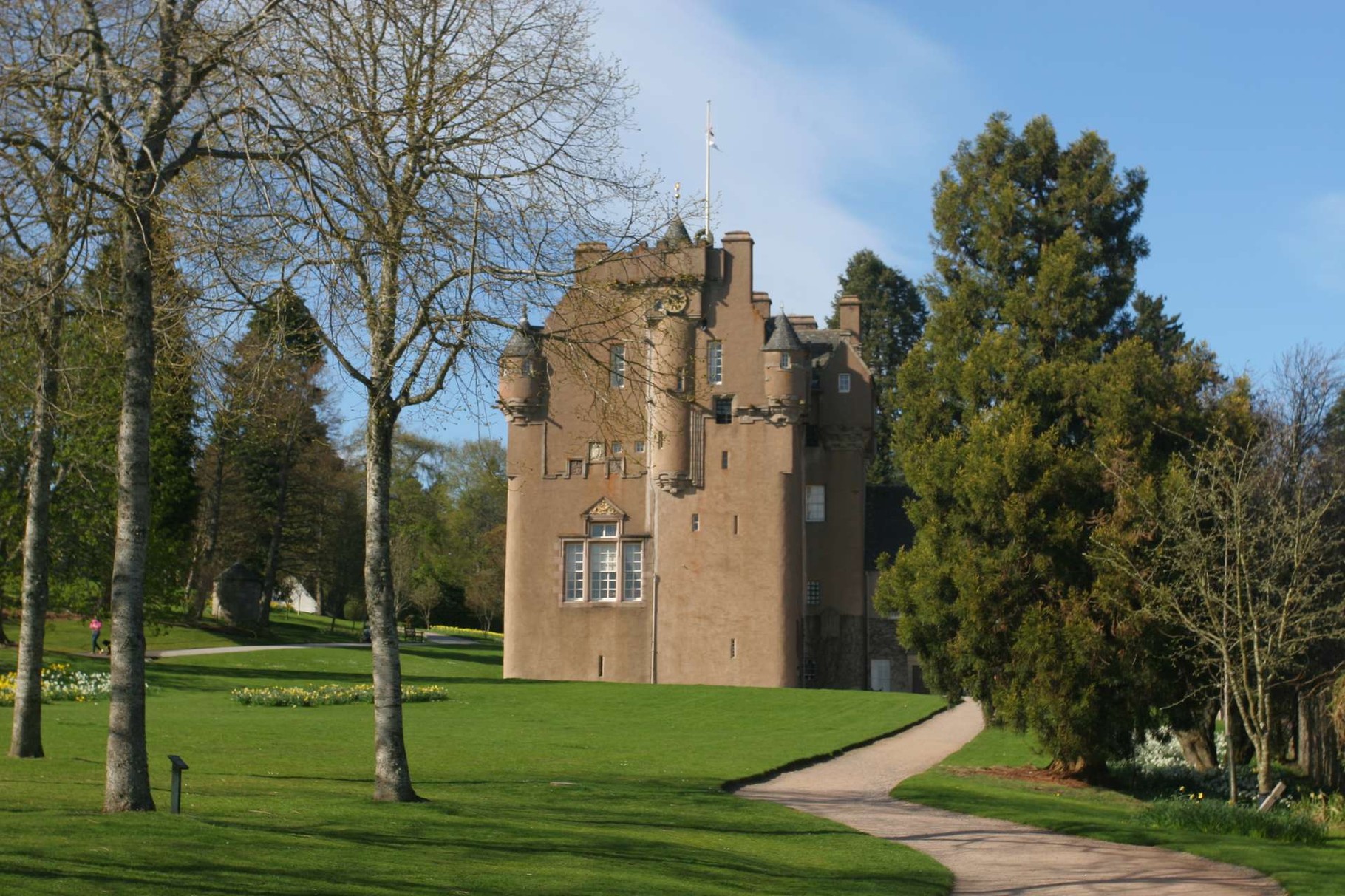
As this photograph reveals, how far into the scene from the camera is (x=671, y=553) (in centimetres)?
4453

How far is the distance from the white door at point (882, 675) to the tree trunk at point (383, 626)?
32.8m

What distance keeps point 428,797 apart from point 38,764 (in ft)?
16.2

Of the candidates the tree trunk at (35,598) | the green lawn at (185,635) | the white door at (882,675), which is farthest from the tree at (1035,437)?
the green lawn at (185,635)

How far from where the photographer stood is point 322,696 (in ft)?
103

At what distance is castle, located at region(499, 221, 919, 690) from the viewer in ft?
143

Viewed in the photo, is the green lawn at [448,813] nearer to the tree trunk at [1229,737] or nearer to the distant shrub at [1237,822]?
the distant shrub at [1237,822]

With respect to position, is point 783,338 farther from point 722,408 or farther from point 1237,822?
point 1237,822

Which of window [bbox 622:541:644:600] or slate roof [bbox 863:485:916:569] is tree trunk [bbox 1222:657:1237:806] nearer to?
window [bbox 622:541:644:600]

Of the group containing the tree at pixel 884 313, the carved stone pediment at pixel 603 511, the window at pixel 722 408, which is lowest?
the carved stone pediment at pixel 603 511

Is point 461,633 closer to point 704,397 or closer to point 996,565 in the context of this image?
point 704,397

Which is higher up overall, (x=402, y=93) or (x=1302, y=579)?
(x=402, y=93)

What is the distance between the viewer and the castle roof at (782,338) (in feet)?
144

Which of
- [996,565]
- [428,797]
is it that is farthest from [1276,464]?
[428,797]

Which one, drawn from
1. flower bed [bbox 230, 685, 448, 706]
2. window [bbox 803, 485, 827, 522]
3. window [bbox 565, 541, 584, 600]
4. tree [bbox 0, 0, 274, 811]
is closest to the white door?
window [bbox 803, 485, 827, 522]
